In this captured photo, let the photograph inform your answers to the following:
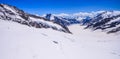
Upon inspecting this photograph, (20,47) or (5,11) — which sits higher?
(5,11)

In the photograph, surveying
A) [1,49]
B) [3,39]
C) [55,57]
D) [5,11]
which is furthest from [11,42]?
[5,11]

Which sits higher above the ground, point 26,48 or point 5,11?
point 5,11

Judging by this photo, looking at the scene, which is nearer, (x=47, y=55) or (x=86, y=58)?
(x=47, y=55)

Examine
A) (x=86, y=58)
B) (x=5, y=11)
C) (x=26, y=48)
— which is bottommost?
(x=86, y=58)

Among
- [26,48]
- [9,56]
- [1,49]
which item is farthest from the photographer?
[26,48]

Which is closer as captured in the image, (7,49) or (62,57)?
(7,49)

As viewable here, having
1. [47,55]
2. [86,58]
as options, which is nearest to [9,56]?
[47,55]

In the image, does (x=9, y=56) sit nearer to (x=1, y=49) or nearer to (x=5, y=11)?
(x=1, y=49)

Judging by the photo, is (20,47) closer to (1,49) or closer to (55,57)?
(1,49)

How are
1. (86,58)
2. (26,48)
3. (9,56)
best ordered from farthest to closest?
1. (86,58)
2. (26,48)
3. (9,56)
